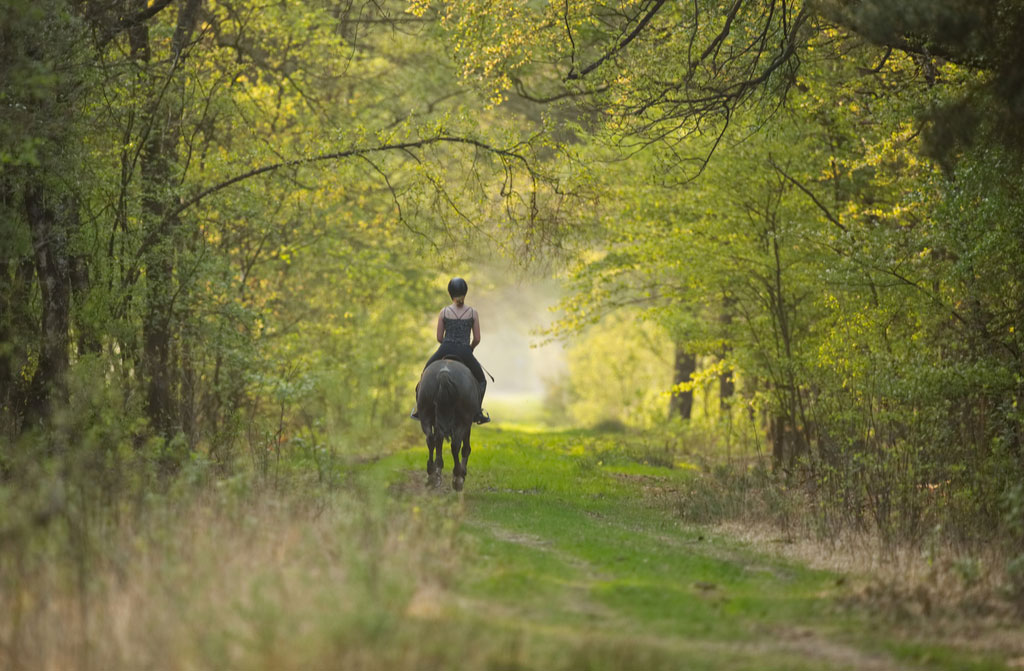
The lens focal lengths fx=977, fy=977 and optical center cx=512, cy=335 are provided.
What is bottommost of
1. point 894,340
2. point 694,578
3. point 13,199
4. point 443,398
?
point 694,578

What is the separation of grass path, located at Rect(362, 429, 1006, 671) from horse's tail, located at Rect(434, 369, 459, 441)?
4.12ft

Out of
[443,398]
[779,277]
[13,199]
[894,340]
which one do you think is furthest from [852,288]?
[13,199]

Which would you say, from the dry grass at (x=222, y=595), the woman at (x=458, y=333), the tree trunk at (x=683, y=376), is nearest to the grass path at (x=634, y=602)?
the dry grass at (x=222, y=595)

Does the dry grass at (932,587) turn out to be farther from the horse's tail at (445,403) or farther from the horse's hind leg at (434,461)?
the horse's hind leg at (434,461)

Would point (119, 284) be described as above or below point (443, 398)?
above

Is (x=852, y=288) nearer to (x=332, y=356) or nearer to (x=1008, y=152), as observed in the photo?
(x=1008, y=152)

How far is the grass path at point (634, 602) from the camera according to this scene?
6.04m

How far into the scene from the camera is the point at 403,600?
5.99m

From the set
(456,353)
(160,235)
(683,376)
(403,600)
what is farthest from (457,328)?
(683,376)

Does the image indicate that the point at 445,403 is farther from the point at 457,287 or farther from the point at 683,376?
the point at 683,376

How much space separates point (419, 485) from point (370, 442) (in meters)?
7.39

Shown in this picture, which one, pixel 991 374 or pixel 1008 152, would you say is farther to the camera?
pixel 991 374

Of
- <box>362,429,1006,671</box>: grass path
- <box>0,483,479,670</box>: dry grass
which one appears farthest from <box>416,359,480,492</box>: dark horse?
<box>0,483,479,670</box>: dry grass

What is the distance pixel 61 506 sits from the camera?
657cm
